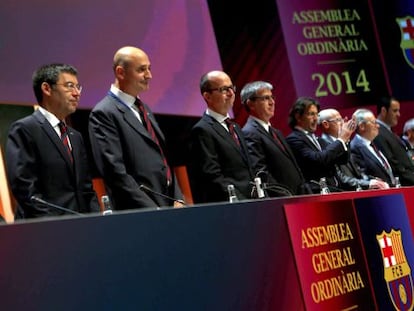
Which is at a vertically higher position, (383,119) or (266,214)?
(383,119)

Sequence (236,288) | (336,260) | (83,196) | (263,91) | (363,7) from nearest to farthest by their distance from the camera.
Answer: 1. (236,288)
2. (336,260)
3. (83,196)
4. (263,91)
5. (363,7)

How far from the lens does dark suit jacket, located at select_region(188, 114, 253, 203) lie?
4.18 metres

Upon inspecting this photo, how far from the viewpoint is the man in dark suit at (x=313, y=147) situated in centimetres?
511

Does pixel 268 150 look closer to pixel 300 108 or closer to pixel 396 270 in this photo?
pixel 300 108

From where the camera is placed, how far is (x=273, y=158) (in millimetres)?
4738

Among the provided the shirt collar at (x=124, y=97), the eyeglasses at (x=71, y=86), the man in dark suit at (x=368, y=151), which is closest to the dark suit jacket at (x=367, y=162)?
the man in dark suit at (x=368, y=151)

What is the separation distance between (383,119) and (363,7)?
3.97 ft

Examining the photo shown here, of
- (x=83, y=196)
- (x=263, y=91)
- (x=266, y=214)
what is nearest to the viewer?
(x=266, y=214)

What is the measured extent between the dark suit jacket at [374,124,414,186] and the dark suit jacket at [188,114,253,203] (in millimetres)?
2392

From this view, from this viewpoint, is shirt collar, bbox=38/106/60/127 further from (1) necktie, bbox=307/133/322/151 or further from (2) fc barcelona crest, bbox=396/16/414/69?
(2) fc barcelona crest, bbox=396/16/414/69

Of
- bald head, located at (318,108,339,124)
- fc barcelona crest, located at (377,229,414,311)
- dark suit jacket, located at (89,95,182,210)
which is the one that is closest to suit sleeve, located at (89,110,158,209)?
dark suit jacket, located at (89,95,182,210)

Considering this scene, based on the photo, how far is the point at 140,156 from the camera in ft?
12.3

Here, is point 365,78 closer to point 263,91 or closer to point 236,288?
point 263,91

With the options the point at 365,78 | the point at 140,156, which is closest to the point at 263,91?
the point at 140,156
